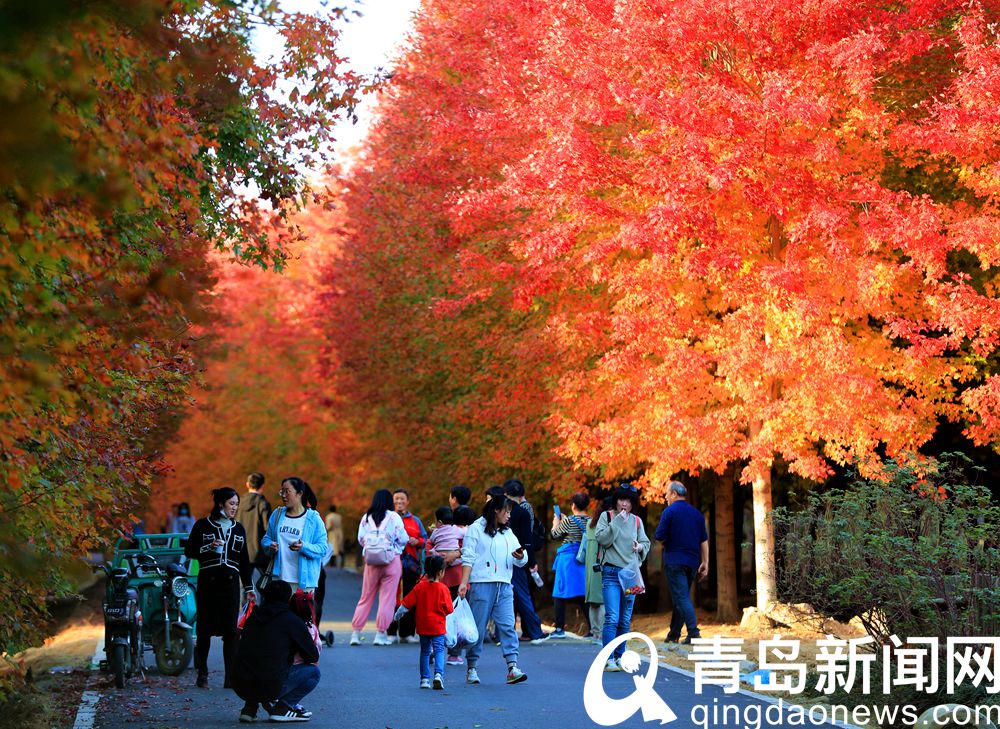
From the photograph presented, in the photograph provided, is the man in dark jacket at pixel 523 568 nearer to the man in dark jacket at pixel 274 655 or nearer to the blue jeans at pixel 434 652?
the blue jeans at pixel 434 652

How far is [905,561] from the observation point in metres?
12.0

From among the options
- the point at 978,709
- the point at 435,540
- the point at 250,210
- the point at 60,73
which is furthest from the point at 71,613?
the point at 60,73

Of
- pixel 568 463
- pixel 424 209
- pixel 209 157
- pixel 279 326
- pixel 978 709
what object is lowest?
pixel 978 709

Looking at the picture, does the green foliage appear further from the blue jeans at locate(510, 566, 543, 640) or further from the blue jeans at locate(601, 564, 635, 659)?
the blue jeans at locate(510, 566, 543, 640)

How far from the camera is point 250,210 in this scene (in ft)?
53.2

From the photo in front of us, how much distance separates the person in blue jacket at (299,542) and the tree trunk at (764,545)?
8.60 meters

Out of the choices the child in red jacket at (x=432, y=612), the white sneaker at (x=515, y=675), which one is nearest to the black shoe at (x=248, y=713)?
the child in red jacket at (x=432, y=612)

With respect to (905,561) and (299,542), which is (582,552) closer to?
(299,542)

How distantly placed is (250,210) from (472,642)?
5.24 meters

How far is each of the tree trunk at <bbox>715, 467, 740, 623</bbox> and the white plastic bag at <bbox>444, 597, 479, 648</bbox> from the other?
1119cm

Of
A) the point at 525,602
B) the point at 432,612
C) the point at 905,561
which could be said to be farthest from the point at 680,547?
the point at 905,561

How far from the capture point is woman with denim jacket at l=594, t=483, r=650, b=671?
15562mm

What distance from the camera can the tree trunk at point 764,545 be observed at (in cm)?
2161

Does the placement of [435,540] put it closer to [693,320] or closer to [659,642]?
[659,642]
